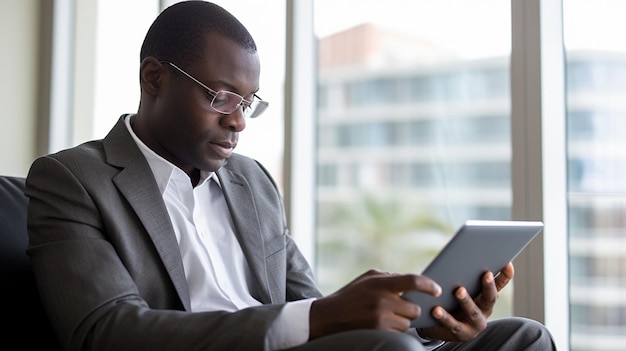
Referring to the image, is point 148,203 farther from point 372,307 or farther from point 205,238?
point 372,307

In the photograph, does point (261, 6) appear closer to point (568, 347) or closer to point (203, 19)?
point (203, 19)

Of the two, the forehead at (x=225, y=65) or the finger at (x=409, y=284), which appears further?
the forehead at (x=225, y=65)

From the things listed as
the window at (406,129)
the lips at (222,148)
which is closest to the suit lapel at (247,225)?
the lips at (222,148)

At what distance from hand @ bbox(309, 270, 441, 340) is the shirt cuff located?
14 mm

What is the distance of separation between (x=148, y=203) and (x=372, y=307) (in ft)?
1.86

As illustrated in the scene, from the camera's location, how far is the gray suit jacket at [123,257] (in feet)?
3.85

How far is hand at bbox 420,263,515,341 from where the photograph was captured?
4.12 feet

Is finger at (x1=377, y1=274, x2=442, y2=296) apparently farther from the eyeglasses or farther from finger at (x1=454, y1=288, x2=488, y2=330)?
the eyeglasses

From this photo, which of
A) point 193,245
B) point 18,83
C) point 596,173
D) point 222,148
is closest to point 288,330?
point 193,245

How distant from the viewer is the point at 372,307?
1.12m

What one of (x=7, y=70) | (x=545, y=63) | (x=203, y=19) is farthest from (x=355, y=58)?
(x=7, y=70)

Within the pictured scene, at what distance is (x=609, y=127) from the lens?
206cm

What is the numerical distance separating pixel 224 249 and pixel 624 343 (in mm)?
1193

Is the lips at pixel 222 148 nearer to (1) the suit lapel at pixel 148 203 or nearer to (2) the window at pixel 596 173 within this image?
(1) the suit lapel at pixel 148 203
